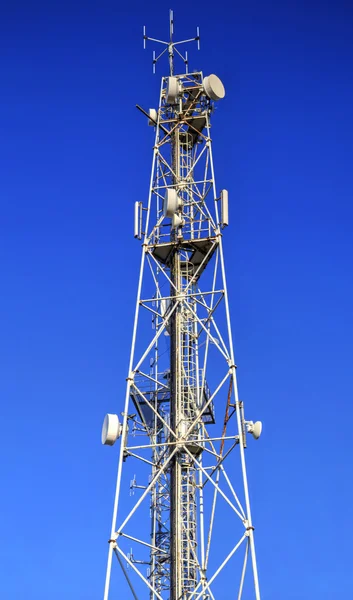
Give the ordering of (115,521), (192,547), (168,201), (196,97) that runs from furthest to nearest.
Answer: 1. (196,97)
2. (168,201)
3. (192,547)
4. (115,521)

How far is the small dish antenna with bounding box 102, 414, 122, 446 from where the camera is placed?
34.1 metres

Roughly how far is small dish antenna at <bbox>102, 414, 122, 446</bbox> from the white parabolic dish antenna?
15.3 m

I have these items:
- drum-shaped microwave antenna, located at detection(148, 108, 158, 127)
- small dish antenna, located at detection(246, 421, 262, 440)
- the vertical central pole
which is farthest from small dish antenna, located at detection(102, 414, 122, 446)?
drum-shaped microwave antenna, located at detection(148, 108, 158, 127)

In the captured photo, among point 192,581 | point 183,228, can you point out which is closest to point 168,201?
point 183,228

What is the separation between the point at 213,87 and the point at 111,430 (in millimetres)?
16156

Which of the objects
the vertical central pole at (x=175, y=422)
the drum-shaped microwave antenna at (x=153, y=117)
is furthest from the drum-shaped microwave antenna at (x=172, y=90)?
the vertical central pole at (x=175, y=422)

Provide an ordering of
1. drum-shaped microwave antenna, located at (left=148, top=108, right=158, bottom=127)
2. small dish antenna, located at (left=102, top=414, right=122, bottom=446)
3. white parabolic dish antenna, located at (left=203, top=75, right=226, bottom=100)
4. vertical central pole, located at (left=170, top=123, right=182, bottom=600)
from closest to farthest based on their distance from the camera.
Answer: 1. vertical central pole, located at (left=170, top=123, right=182, bottom=600)
2. small dish antenna, located at (left=102, top=414, right=122, bottom=446)
3. white parabolic dish antenna, located at (left=203, top=75, right=226, bottom=100)
4. drum-shaped microwave antenna, located at (left=148, top=108, right=158, bottom=127)

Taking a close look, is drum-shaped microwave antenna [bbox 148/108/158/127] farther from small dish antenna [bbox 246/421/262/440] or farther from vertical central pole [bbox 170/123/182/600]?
small dish antenna [bbox 246/421/262/440]

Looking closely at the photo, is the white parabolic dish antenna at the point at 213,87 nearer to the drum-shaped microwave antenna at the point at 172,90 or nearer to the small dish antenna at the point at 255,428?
the drum-shaped microwave antenna at the point at 172,90

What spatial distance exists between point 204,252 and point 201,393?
6.12 metres

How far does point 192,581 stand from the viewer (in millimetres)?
34156

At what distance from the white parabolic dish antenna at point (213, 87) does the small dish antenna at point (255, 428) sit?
15.2 meters

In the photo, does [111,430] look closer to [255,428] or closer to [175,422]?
[175,422]

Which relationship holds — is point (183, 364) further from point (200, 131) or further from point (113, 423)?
point (200, 131)
